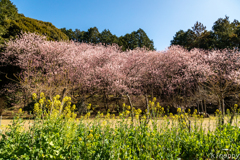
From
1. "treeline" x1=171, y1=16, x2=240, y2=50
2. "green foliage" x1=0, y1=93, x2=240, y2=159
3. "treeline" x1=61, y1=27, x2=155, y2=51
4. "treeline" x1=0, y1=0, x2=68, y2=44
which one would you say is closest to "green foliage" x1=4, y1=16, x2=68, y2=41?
"treeline" x1=0, y1=0, x2=68, y2=44

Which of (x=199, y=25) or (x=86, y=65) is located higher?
(x=199, y=25)

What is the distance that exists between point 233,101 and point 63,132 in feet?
48.9

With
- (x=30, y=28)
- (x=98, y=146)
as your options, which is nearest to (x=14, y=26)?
(x=30, y=28)

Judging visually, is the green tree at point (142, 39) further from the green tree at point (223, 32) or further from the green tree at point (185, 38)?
the green tree at point (223, 32)

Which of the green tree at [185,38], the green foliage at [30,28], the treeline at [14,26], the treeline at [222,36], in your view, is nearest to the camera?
the treeline at [14,26]

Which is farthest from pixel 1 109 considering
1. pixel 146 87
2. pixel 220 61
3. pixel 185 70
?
pixel 220 61

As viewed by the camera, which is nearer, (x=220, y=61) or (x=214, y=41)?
(x=220, y=61)

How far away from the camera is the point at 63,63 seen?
1346 cm

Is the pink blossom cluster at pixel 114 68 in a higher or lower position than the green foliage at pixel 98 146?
higher

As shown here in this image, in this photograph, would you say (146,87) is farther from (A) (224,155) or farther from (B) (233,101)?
(A) (224,155)

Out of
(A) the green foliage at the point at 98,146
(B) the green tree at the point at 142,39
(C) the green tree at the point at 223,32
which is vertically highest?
(B) the green tree at the point at 142,39

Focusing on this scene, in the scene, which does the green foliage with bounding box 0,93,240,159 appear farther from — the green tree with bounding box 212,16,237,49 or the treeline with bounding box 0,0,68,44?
the green tree with bounding box 212,16,237,49

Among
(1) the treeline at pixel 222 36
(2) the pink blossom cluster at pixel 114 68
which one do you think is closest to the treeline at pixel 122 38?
(1) the treeline at pixel 222 36

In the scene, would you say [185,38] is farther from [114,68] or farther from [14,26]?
[14,26]
